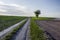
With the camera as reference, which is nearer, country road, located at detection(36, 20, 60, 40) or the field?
the field

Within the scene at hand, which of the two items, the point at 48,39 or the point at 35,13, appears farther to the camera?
the point at 35,13

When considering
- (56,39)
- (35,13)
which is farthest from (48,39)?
(35,13)

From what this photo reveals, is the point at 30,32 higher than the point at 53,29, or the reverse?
the point at 30,32

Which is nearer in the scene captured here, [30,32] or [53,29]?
[30,32]

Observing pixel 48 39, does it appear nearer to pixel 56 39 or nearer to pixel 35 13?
pixel 56 39

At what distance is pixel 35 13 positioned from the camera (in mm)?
129250

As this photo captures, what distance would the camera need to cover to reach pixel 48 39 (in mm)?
13352

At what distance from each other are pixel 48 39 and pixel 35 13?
11631cm

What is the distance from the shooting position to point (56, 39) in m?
12.8

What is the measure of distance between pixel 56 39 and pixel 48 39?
95cm

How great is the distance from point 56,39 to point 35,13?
117 metres

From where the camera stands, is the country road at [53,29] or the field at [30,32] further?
the country road at [53,29]

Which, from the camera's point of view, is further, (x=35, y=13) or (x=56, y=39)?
Answer: (x=35, y=13)
